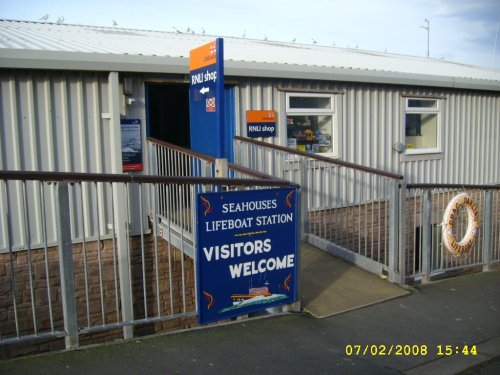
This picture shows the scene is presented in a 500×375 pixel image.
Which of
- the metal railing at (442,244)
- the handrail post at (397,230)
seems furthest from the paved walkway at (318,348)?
the metal railing at (442,244)

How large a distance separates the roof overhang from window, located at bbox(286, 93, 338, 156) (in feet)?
1.58

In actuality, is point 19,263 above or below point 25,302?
above

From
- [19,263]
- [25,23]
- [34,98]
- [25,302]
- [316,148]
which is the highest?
[25,23]

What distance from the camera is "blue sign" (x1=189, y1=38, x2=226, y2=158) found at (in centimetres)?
496

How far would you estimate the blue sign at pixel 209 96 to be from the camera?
16.3 ft

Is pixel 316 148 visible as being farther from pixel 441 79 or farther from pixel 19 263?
pixel 19 263

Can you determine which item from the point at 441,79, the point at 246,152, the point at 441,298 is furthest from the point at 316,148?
the point at 441,298

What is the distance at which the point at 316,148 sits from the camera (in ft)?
29.9

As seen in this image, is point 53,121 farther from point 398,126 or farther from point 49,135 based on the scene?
point 398,126

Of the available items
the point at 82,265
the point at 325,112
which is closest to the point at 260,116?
the point at 325,112

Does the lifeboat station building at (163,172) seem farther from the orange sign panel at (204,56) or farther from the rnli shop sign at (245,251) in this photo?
the orange sign panel at (204,56)

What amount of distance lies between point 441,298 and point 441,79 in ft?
18.9

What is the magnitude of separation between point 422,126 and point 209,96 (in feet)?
22.6

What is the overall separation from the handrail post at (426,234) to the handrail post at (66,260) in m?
4.28
